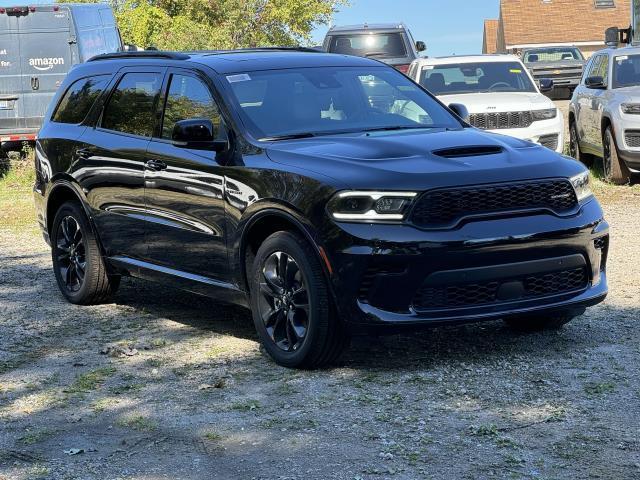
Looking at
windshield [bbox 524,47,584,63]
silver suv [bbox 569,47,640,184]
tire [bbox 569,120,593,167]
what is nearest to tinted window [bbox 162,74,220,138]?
silver suv [bbox 569,47,640,184]

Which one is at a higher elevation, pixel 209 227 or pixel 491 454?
pixel 209 227

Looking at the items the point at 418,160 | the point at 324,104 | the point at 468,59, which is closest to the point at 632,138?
the point at 468,59

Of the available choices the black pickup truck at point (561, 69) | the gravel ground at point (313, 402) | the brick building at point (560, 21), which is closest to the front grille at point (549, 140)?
the gravel ground at point (313, 402)

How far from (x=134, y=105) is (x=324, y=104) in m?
1.51

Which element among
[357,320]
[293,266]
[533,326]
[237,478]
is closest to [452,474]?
[237,478]

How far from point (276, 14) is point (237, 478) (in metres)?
47.5

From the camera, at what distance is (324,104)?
26.3 ft

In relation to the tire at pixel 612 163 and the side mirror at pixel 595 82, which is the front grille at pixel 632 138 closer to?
the tire at pixel 612 163

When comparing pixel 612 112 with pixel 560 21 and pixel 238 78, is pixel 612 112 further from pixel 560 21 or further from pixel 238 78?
pixel 560 21

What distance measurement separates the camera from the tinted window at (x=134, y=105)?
8578 mm

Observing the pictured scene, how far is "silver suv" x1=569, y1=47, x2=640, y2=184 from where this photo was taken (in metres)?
15.7

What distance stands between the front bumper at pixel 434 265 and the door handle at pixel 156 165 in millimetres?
1797

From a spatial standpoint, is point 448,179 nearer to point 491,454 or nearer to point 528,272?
point 528,272

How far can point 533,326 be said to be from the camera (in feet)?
26.1
